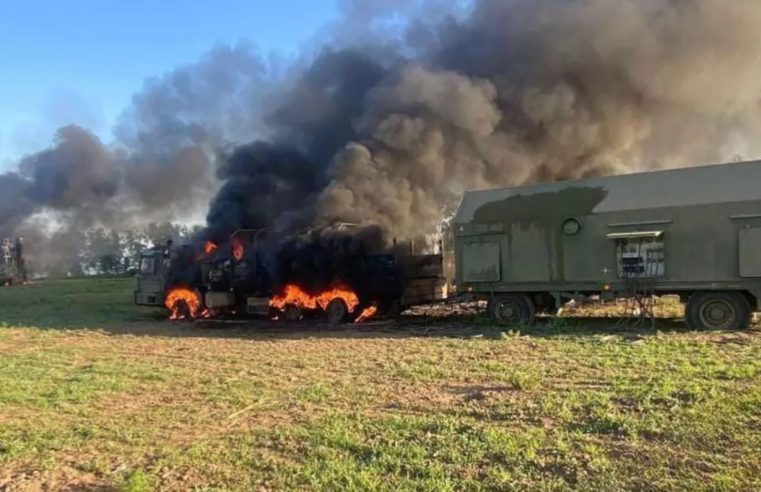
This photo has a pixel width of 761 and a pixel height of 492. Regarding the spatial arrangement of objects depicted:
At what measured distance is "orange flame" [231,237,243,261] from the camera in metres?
22.2

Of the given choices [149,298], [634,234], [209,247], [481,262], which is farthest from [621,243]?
[149,298]

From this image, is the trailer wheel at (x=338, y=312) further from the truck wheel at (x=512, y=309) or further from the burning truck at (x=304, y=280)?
the truck wheel at (x=512, y=309)

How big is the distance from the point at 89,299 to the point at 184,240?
919cm

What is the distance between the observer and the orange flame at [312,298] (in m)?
19.3

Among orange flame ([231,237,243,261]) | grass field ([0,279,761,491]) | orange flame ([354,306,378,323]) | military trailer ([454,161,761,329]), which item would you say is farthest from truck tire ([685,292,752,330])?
orange flame ([231,237,243,261])

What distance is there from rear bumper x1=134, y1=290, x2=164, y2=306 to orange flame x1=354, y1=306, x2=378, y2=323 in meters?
7.91

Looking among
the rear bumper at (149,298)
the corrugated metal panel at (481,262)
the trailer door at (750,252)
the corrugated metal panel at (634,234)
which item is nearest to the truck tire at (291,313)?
the rear bumper at (149,298)

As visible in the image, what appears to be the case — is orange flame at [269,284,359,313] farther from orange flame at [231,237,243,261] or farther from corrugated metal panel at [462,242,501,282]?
corrugated metal panel at [462,242,501,282]

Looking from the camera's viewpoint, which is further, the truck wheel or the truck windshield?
the truck windshield

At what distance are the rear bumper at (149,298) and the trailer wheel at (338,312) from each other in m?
7.21

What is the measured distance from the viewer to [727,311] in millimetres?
13922

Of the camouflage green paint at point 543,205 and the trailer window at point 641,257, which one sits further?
the camouflage green paint at point 543,205

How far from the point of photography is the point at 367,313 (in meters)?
19.5

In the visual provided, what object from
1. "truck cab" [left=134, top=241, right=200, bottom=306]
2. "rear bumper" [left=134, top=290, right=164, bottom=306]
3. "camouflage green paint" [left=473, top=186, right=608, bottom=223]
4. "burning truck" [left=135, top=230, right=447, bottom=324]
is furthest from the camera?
"rear bumper" [left=134, top=290, right=164, bottom=306]
